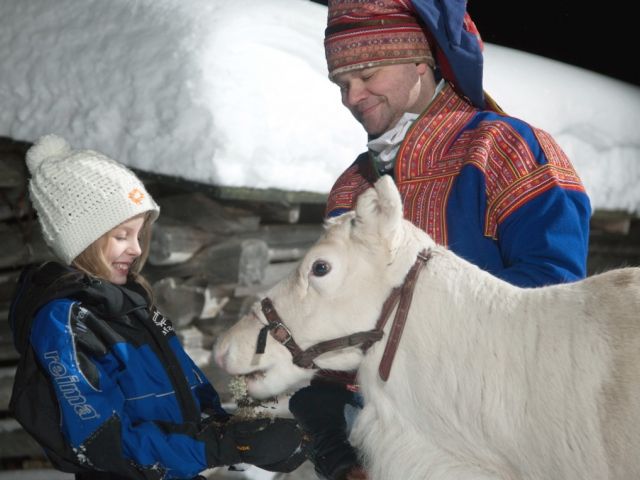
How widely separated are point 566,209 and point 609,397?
1.92 feet

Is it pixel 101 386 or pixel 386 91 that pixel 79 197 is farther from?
pixel 386 91

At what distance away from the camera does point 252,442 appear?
2055 mm

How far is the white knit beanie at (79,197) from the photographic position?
7.24ft

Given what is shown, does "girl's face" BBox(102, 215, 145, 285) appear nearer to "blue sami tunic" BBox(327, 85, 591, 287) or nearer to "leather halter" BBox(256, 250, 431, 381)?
"leather halter" BBox(256, 250, 431, 381)

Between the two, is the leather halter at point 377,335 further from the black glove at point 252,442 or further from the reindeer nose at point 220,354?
the black glove at point 252,442

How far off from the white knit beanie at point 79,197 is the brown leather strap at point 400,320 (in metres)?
0.90

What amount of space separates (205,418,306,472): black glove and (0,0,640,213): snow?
1.83 m

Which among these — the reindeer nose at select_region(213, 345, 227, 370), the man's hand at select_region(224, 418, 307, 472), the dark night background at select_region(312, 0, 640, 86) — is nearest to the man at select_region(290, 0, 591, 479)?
the man's hand at select_region(224, 418, 307, 472)

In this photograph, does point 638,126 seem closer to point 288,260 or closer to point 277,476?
point 288,260

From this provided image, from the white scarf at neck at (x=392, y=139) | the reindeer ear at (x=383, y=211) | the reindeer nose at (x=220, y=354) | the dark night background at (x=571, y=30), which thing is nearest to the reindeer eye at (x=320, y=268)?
the reindeer ear at (x=383, y=211)

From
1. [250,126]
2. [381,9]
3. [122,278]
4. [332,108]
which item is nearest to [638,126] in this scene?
[332,108]

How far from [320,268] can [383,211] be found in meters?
0.23

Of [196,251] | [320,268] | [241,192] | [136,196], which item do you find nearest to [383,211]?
[320,268]

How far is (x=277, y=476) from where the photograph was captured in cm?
378
